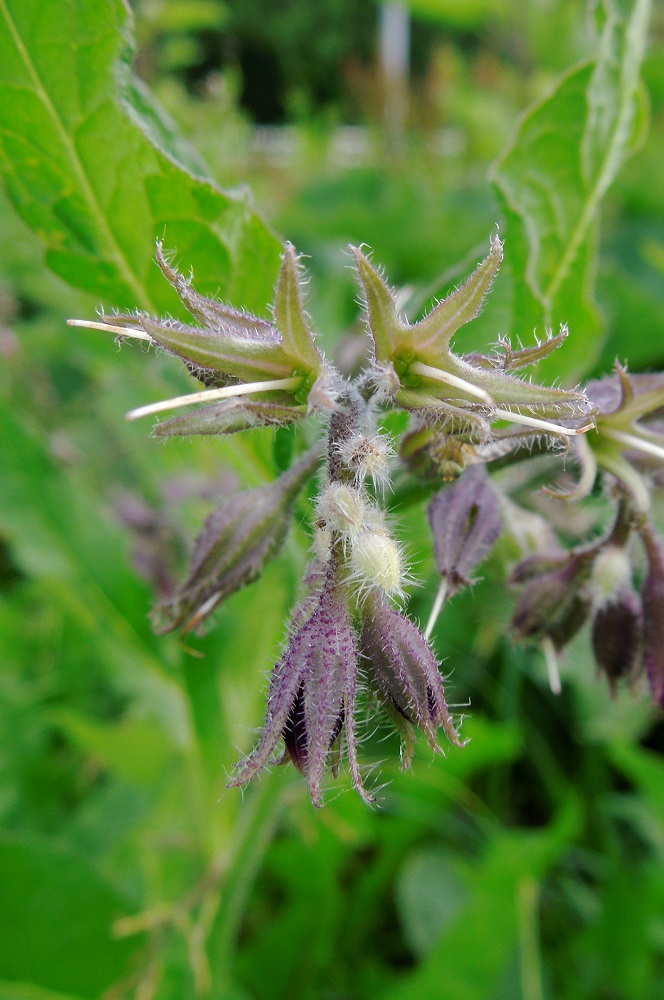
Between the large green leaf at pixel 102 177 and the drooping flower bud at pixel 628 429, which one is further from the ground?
the large green leaf at pixel 102 177

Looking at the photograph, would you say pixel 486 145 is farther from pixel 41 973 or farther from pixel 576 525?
pixel 41 973

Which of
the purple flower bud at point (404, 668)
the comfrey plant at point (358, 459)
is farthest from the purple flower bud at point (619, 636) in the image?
the purple flower bud at point (404, 668)

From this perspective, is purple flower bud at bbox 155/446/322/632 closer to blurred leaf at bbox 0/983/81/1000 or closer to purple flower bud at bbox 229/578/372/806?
purple flower bud at bbox 229/578/372/806

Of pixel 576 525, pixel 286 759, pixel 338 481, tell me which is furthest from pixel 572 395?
pixel 576 525

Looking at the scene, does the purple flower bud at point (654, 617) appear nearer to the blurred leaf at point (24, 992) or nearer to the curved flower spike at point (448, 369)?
the curved flower spike at point (448, 369)

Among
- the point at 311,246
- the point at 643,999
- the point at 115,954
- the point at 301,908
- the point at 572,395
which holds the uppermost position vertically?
the point at 572,395

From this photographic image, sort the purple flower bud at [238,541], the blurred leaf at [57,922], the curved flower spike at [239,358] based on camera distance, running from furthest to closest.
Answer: the blurred leaf at [57,922], the purple flower bud at [238,541], the curved flower spike at [239,358]
